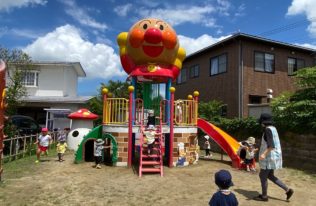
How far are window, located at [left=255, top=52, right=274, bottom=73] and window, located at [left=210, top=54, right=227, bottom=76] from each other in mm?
1961

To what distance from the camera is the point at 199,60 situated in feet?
78.7

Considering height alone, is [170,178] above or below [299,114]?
below

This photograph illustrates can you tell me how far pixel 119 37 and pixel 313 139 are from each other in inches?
329

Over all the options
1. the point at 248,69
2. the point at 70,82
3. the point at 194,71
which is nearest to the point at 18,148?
the point at 248,69

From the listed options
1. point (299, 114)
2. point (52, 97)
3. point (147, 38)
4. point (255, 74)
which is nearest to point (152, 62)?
point (147, 38)

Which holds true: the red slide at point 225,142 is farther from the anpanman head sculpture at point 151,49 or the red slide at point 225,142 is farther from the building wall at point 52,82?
the building wall at point 52,82

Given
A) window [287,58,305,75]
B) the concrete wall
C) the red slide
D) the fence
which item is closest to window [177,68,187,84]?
window [287,58,305,75]

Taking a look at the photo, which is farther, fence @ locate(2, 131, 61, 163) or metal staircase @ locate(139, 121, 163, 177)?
fence @ locate(2, 131, 61, 163)

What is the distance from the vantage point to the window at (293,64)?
843 inches

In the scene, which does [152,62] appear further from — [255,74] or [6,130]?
[255,74]

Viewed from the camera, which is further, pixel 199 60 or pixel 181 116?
pixel 199 60

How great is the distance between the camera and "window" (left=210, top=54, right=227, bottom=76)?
21000 millimetres

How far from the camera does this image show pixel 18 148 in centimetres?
1423

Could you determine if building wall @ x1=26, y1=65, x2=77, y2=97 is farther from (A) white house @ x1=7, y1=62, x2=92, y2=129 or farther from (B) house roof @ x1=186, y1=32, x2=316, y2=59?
(B) house roof @ x1=186, y1=32, x2=316, y2=59
